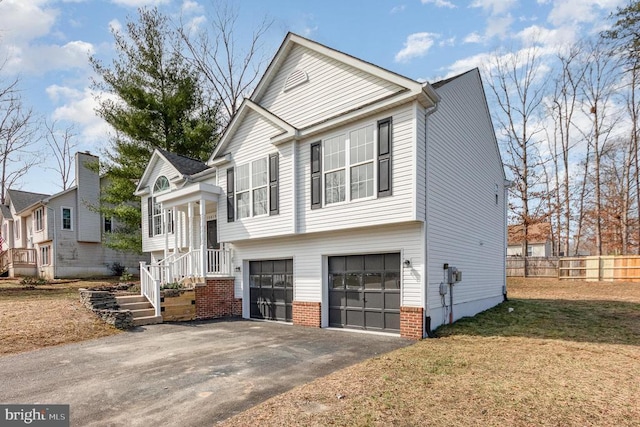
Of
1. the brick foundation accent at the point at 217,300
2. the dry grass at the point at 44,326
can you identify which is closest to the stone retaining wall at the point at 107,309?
the dry grass at the point at 44,326

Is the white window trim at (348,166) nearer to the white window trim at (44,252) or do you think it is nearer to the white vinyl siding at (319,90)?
the white vinyl siding at (319,90)

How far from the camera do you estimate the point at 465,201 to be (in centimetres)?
1162

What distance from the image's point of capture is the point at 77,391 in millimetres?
5582

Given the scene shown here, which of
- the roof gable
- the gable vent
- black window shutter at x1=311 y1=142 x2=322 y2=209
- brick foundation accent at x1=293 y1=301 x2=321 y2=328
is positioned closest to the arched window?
the gable vent

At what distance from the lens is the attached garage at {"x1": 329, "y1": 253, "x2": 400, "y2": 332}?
9516mm

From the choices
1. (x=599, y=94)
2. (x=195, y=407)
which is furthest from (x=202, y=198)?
(x=599, y=94)

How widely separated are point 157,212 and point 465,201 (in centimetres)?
1440

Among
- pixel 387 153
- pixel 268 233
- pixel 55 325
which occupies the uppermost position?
pixel 387 153

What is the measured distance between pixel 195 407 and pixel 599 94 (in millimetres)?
34009

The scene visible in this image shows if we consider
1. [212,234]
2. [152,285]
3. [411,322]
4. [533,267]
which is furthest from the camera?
[533,267]

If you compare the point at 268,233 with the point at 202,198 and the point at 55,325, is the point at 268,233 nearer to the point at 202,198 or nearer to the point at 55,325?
the point at 202,198

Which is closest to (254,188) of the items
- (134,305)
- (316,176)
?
(316,176)

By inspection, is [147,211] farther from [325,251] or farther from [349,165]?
[349,165]

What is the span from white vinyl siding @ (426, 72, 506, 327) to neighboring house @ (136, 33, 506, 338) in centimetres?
7
